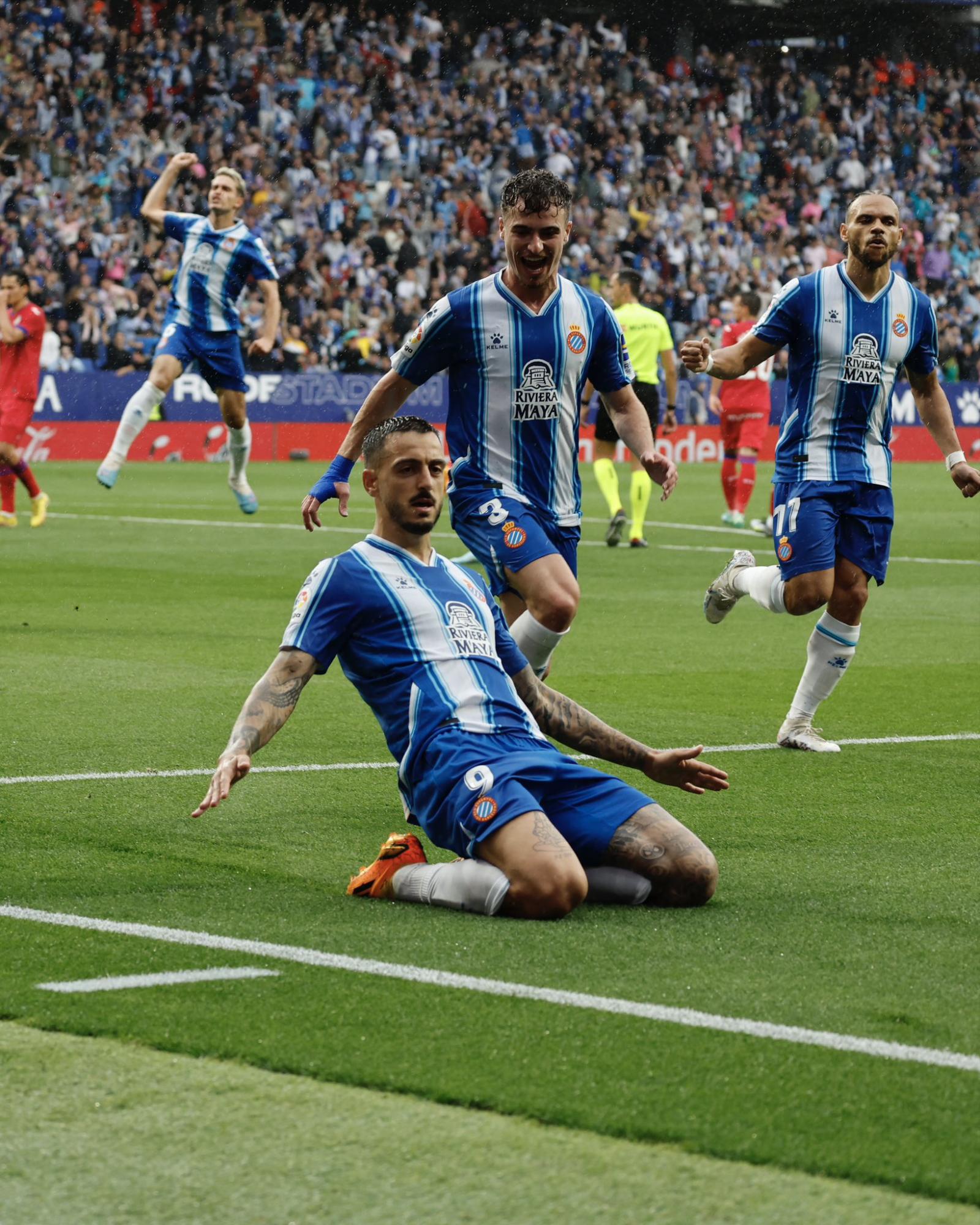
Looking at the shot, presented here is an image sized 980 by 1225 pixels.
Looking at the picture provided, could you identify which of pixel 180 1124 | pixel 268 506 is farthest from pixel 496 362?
pixel 268 506

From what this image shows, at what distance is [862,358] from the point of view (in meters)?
8.68

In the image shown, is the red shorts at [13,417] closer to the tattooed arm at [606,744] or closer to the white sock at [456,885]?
the tattooed arm at [606,744]

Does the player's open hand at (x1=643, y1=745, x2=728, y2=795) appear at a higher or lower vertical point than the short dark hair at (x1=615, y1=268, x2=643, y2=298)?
lower

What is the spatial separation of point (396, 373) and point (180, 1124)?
4715mm

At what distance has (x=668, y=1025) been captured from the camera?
165 inches

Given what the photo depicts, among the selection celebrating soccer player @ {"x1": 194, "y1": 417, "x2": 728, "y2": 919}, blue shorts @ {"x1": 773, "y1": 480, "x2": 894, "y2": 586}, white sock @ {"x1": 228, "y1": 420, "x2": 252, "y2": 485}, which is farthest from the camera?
white sock @ {"x1": 228, "y1": 420, "x2": 252, "y2": 485}

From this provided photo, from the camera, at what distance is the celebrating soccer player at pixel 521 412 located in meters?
7.71

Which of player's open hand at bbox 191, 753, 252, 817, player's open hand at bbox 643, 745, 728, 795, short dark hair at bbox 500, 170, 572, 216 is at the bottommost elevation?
player's open hand at bbox 643, 745, 728, 795

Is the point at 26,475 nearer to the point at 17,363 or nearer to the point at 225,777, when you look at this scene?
the point at 17,363

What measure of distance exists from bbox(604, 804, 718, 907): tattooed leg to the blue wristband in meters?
2.21

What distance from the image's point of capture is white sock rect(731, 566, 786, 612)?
880 cm

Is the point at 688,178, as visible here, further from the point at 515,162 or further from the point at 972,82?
the point at 972,82

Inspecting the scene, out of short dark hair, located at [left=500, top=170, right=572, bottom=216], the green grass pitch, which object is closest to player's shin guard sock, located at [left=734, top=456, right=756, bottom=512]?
the green grass pitch

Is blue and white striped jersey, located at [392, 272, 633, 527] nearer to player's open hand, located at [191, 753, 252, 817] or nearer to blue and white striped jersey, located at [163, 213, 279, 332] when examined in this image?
player's open hand, located at [191, 753, 252, 817]
